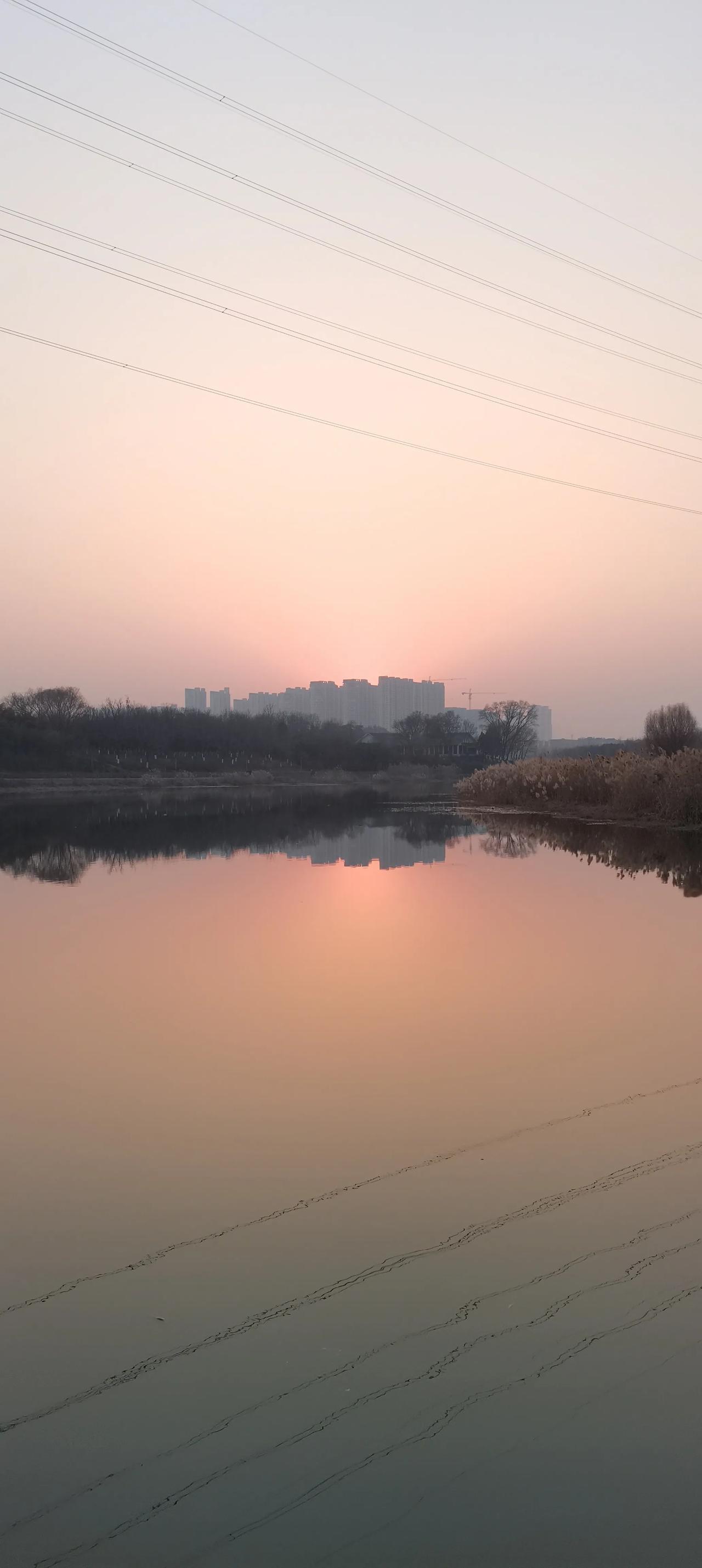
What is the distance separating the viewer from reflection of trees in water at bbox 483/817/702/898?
15.6m

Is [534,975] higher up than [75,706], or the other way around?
[75,706]

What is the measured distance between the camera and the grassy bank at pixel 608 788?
23391 millimetres

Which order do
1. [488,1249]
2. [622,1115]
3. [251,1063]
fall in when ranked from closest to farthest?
1. [488,1249]
2. [622,1115]
3. [251,1063]

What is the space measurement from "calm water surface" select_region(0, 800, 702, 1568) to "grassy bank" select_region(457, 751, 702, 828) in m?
14.5

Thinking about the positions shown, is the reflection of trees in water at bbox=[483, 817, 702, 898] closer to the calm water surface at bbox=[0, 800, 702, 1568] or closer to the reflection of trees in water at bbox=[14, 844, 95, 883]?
the calm water surface at bbox=[0, 800, 702, 1568]

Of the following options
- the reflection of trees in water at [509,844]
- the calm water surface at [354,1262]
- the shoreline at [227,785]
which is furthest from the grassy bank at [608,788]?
the calm water surface at [354,1262]

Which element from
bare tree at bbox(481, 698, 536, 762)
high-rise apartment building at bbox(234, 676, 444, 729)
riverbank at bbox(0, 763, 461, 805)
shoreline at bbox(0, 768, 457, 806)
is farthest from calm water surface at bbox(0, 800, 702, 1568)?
high-rise apartment building at bbox(234, 676, 444, 729)

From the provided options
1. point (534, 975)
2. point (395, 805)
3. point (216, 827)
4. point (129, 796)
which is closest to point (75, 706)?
point (129, 796)

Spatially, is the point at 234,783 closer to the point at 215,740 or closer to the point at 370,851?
the point at 215,740

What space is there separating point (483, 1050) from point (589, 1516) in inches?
158

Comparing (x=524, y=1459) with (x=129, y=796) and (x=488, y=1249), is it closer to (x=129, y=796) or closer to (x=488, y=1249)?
(x=488, y=1249)

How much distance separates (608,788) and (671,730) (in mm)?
20312

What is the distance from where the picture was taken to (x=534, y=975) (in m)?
8.84

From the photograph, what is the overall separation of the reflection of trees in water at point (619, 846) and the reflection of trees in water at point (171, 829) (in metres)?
1.52
